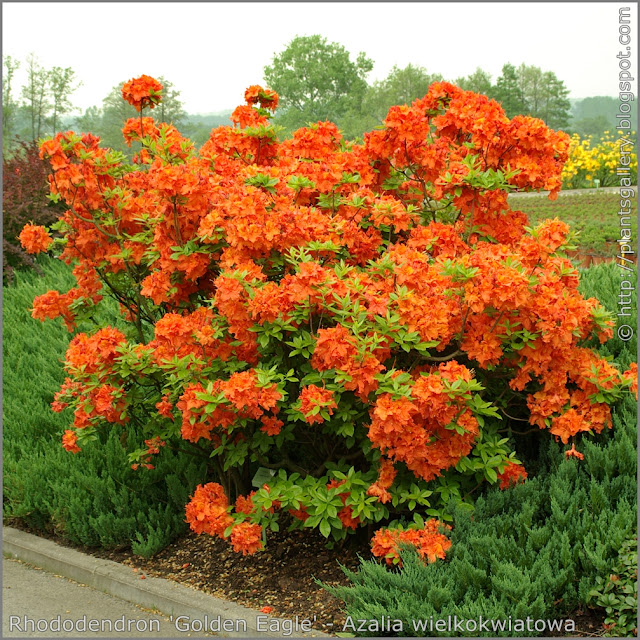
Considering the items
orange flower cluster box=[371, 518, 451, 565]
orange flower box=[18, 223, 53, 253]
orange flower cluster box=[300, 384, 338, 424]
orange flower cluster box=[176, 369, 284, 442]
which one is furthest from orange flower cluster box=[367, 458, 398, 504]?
orange flower box=[18, 223, 53, 253]

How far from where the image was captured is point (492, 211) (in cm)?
416

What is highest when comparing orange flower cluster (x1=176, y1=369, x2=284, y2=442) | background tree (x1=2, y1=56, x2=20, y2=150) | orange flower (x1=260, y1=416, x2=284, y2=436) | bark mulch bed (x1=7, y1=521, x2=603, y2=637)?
background tree (x1=2, y1=56, x2=20, y2=150)

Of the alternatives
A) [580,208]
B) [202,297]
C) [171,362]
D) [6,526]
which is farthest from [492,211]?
[580,208]

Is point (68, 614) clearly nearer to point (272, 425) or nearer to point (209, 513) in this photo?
point (209, 513)

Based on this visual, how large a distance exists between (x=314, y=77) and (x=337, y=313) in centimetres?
3402

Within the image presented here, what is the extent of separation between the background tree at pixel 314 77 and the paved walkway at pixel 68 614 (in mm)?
32990

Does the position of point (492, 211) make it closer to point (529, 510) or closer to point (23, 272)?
point (529, 510)

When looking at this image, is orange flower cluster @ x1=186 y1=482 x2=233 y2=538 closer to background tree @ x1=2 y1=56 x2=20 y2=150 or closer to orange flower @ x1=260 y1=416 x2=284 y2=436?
orange flower @ x1=260 y1=416 x2=284 y2=436

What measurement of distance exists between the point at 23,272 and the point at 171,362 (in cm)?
679

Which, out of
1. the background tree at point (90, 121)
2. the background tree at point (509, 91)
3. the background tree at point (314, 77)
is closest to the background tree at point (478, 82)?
the background tree at point (509, 91)

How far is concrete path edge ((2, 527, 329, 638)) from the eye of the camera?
3.41 metres

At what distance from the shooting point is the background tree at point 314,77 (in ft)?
116

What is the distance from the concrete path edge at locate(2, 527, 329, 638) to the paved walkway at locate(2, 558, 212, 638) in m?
0.05

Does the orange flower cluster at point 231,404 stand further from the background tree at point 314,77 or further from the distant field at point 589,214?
the background tree at point 314,77
